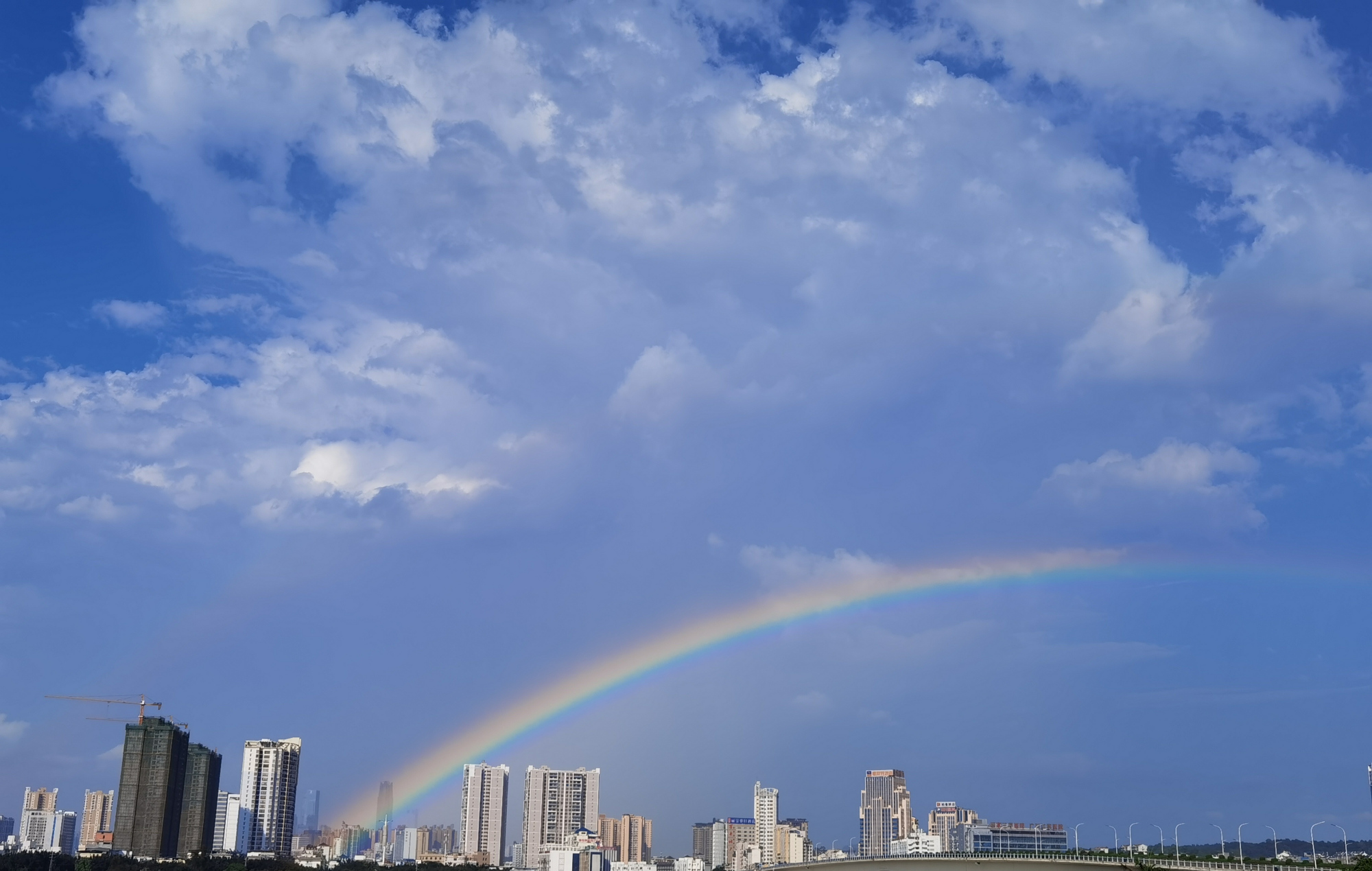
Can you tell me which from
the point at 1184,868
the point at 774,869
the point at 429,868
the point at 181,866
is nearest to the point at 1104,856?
the point at 1184,868

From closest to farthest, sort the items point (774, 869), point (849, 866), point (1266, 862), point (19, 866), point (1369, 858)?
point (1369, 858) → point (1266, 862) → point (849, 866) → point (19, 866) → point (774, 869)

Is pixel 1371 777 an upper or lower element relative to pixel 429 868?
upper

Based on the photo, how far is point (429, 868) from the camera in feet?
646

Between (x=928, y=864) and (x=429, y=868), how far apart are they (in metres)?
98.7

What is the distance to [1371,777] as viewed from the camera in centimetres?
10088

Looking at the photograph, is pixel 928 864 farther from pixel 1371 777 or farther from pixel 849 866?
pixel 1371 777

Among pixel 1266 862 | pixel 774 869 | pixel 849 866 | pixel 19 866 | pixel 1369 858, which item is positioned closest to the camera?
pixel 1369 858

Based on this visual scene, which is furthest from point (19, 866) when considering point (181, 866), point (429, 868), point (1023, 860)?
point (1023, 860)

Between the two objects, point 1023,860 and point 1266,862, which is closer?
point 1266,862

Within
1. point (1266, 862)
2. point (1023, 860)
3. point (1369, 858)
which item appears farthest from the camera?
point (1023, 860)

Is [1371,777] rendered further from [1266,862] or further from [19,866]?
[19,866]

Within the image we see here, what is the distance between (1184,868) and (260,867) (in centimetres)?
13365

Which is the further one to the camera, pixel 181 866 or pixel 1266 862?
pixel 181 866

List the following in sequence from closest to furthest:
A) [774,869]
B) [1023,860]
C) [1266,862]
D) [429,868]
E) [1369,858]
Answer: [1369,858]
[1266,862]
[1023,860]
[774,869]
[429,868]
